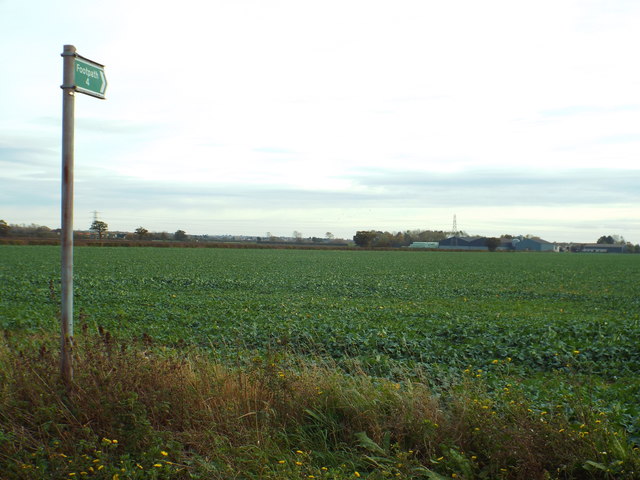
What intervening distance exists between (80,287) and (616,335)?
831 inches

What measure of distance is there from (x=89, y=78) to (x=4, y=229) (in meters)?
96.8

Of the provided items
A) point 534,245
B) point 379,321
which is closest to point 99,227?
point 379,321

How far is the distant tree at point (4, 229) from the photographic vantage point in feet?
283

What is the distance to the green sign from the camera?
5133 mm

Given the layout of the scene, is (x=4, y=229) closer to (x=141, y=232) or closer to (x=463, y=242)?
(x=141, y=232)

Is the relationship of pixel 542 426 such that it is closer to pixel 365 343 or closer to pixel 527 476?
pixel 527 476

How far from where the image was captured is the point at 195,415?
197 inches

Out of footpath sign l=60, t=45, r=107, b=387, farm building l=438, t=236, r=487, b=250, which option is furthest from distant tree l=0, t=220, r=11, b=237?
farm building l=438, t=236, r=487, b=250

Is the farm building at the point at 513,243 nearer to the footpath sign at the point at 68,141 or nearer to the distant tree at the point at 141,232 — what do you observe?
the distant tree at the point at 141,232

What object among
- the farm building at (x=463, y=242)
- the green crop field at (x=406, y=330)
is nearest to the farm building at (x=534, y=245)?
the farm building at (x=463, y=242)

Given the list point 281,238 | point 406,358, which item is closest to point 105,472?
point 406,358

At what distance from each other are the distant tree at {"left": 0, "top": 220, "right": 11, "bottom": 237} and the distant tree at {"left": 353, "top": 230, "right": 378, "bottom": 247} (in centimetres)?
7912

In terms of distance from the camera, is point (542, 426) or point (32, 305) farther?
point (32, 305)

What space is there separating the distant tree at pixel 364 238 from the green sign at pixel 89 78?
12873cm
